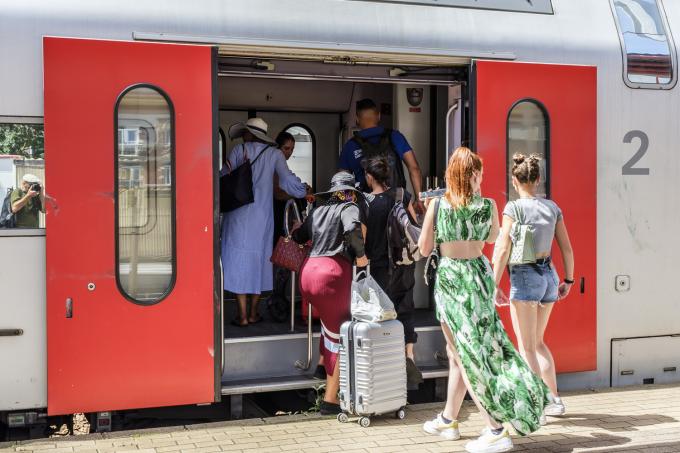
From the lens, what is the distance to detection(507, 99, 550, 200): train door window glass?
675cm

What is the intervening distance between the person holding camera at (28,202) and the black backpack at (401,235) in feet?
7.34

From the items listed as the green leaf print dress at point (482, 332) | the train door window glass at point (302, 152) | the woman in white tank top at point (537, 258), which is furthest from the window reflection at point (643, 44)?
the train door window glass at point (302, 152)

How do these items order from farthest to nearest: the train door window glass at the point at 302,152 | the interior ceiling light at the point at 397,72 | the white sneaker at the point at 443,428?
the train door window glass at the point at 302,152
the interior ceiling light at the point at 397,72
the white sneaker at the point at 443,428

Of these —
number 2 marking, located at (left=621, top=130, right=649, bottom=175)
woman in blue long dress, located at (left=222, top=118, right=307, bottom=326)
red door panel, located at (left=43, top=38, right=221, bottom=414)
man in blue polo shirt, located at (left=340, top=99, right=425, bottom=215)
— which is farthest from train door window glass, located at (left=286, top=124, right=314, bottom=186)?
red door panel, located at (left=43, top=38, right=221, bottom=414)

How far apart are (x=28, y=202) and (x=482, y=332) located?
2748 millimetres

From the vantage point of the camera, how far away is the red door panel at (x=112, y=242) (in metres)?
5.57

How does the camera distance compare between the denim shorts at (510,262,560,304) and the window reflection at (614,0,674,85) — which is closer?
the denim shorts at (510,262,560,304)

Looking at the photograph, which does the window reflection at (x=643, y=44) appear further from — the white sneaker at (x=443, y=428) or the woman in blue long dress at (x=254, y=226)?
the white sneaker at (x=443, y=428)

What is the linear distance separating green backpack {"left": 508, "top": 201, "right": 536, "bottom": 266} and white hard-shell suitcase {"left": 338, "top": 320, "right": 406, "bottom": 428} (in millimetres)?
861

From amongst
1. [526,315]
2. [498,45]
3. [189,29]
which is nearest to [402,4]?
[498,45]

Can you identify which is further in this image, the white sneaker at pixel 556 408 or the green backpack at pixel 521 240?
the white sneaker at pixel 556 408

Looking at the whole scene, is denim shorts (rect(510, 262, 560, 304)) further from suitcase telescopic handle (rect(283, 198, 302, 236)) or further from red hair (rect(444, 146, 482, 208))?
suitcase telescopic handle (rect(283, 198, 302, 236))

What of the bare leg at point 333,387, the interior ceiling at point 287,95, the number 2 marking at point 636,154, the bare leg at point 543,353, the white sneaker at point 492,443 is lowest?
the white sneaker at point 492,443

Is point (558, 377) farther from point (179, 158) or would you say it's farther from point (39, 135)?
point (39, 135)
